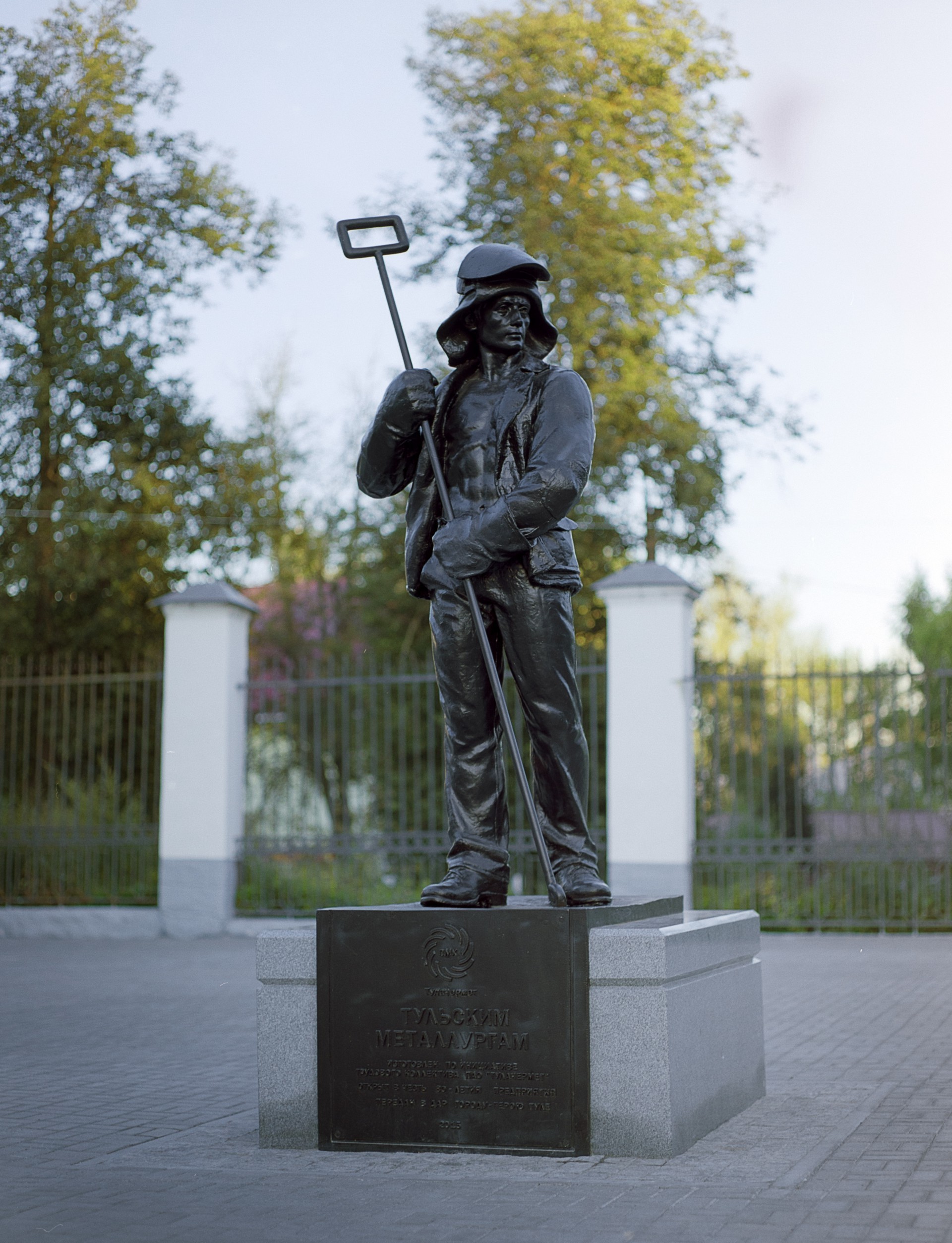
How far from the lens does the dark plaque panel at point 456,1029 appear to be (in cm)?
458

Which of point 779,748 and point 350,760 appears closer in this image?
point 779,748

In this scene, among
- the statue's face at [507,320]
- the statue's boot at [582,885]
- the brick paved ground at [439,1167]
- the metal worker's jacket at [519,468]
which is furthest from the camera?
the statue's face at [507,320]

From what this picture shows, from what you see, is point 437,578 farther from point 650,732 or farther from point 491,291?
point 650,732

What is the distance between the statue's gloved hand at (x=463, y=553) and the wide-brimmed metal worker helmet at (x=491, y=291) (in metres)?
0.61

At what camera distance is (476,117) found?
2050 cm

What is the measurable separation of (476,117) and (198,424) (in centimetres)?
565

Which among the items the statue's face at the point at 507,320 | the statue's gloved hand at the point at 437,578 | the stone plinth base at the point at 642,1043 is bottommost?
the stone plinth base at the point at 642,1043

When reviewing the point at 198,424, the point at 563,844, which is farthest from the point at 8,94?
the point at 563,844

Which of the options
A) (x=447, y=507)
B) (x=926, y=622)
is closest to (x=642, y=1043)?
(x=447, y=507)

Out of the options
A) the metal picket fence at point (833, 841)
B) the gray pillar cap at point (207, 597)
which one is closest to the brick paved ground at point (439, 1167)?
the metal picket fence at point (833, 841)

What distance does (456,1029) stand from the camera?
183 inches

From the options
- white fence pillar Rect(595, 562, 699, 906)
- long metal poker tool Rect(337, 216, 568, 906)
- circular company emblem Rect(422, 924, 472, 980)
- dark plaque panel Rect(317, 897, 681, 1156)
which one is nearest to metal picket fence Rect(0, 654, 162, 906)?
white fence pillar Rect(595, 562, 699, 906)

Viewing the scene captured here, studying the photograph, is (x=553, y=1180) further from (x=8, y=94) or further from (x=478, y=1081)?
(x=8, y=94)

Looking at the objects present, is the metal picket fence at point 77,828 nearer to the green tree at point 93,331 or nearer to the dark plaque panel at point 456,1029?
the green tree at point 93,331
